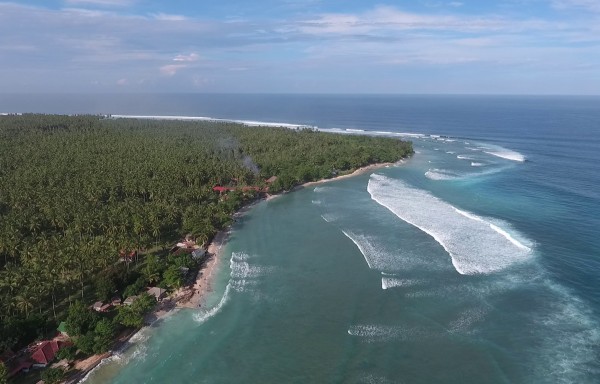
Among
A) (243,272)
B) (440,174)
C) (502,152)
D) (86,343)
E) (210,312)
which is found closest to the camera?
(86,343)

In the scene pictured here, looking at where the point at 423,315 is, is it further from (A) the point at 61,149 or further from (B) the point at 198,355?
(A) the point at 61,149

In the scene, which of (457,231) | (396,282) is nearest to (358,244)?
(396,282)

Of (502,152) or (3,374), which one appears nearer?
(3,374)

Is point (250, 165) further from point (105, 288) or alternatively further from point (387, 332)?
point (387, 332)

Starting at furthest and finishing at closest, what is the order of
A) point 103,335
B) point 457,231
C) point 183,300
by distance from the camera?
point 457,231
point 183,300
point 103,335

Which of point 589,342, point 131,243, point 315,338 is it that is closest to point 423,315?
point 315,338

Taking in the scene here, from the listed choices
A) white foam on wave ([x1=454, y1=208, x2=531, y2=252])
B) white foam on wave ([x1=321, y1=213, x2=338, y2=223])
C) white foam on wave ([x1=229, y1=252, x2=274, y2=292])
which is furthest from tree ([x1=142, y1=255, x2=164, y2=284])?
white foam on wave ([x1=454, y1=208, x2=531, y2=252])

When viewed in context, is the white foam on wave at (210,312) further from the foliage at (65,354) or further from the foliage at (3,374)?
the foliage at (3,374)
